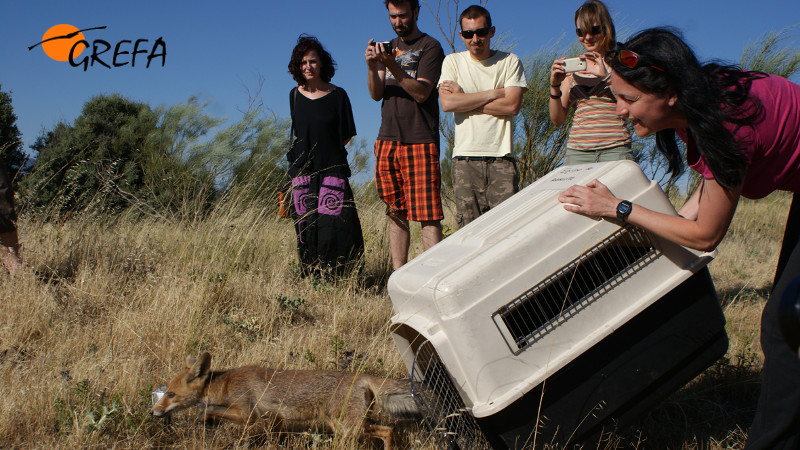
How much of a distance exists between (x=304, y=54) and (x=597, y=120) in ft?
8.61

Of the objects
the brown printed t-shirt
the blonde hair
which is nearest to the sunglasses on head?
the blonde hair

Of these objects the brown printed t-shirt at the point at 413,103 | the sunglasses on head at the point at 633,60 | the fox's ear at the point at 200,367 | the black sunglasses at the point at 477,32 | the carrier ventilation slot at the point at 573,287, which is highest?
the black sunglasses at the point at 477,32

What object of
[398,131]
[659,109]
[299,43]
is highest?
[299,43]

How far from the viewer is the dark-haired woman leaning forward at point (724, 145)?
183 centimetres

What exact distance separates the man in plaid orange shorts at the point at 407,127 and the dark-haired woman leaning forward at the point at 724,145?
92.6 inches

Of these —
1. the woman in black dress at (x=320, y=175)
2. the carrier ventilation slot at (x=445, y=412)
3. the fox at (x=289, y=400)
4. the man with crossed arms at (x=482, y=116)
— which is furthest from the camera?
the woman in black dress at (x=320, y=175)

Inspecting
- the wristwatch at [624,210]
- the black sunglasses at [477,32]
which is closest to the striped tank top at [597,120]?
the black sunglasses at [477,32]

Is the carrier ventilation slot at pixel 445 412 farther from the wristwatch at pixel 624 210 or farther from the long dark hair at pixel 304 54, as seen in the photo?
the long dark hair at pixel 304 54

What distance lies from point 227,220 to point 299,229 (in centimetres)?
78

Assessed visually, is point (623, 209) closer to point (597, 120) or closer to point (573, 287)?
point (573, 287)

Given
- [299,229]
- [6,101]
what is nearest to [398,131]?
[299,229]

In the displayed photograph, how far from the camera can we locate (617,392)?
216cm

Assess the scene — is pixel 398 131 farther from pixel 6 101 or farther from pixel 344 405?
pixel 6 101

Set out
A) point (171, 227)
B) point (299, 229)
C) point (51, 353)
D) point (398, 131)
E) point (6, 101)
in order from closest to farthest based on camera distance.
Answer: point (51, 353) → point (398, 131) → point (299, 229) → point (171, 227) → point (6, 101)
